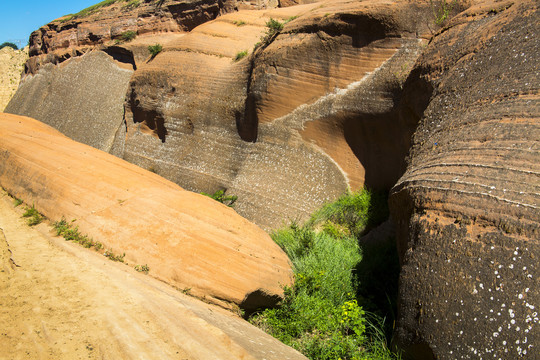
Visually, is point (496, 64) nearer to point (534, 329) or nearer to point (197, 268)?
point (534, 329)

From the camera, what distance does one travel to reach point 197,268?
12.1 feet

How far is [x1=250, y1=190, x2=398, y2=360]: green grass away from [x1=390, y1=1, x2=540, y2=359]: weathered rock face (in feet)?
1.72

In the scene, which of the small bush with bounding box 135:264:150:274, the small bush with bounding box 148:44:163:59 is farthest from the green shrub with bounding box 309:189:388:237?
the small bush with bounding box 148:44:163:59

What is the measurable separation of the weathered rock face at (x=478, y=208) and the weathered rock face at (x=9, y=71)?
17.6m

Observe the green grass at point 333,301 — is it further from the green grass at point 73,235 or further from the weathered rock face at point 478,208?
the green grass at point 73,235

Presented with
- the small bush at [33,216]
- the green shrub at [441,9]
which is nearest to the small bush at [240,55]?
the green shrub at [441,9]

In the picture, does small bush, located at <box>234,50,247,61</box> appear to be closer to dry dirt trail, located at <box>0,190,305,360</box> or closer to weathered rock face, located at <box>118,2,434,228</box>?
weathered rock face, located at <box>118,2,434,228</box>

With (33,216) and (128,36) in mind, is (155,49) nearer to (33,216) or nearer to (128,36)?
(128,36)

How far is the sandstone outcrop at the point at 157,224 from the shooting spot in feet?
12.1

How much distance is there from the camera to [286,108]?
7016 mm

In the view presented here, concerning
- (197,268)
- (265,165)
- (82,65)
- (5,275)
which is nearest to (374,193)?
(265,165)

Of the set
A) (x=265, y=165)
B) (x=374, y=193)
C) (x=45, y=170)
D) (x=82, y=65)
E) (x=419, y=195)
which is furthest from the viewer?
(x=82, y=65)

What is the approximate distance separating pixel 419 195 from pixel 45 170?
391 cm

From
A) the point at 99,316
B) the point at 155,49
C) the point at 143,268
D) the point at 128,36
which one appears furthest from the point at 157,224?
the point at 128,36
